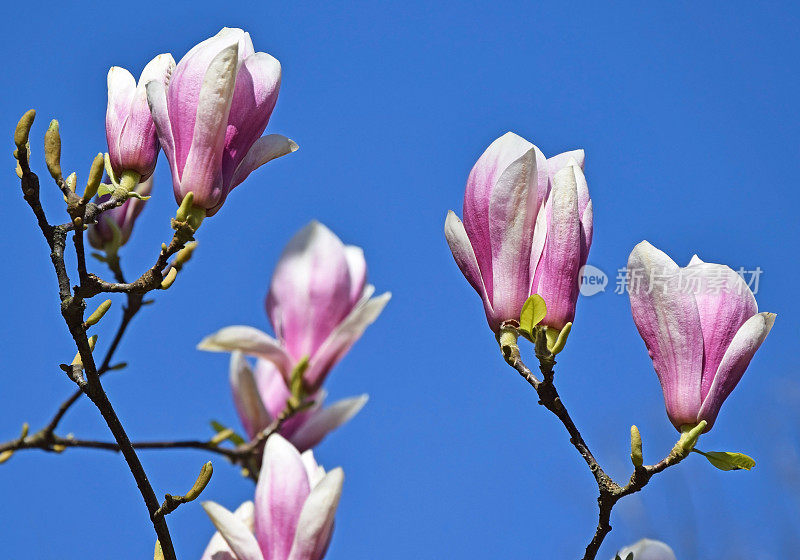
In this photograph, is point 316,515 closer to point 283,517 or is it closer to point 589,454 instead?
point 283,517

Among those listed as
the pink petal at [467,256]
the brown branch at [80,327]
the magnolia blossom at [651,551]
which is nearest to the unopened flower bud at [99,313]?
the brown branch at [80,327]

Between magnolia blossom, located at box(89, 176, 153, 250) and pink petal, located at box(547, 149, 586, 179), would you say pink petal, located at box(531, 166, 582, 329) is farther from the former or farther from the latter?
magnolia blossom, located at box(89, 176, 153, 250)

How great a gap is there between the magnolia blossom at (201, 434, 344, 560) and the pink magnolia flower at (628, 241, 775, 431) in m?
0.42

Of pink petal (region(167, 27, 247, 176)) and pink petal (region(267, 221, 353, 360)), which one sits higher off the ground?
pink petal (region(267, 221, 353, 360))

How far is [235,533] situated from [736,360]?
0.63 m

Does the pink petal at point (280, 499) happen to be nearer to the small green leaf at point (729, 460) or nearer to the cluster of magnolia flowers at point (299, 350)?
the cluster of magnolia flowers at point (299, 350)

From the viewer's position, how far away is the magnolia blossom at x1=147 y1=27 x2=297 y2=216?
1.08 metres

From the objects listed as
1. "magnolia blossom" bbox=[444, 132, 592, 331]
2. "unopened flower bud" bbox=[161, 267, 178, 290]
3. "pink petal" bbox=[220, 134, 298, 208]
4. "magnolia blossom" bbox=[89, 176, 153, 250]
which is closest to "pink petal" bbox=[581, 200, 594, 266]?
"magnolia blossom" bbox=[444, 132, 592, 331]

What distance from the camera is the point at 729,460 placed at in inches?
41.1

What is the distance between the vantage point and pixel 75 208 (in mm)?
1070

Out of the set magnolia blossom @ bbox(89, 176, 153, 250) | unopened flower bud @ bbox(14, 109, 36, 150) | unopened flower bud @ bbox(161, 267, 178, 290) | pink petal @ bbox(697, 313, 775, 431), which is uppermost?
magnolia blossom @ bbox(89, 176, 153, 250)

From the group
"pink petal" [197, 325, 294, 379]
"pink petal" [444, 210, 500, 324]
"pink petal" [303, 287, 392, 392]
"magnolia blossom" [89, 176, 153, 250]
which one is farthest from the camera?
"magnolia blossom" [89, 176, 153, 250]

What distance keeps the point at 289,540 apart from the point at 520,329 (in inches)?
15.8

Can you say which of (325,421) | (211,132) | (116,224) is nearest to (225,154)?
(211,132)
